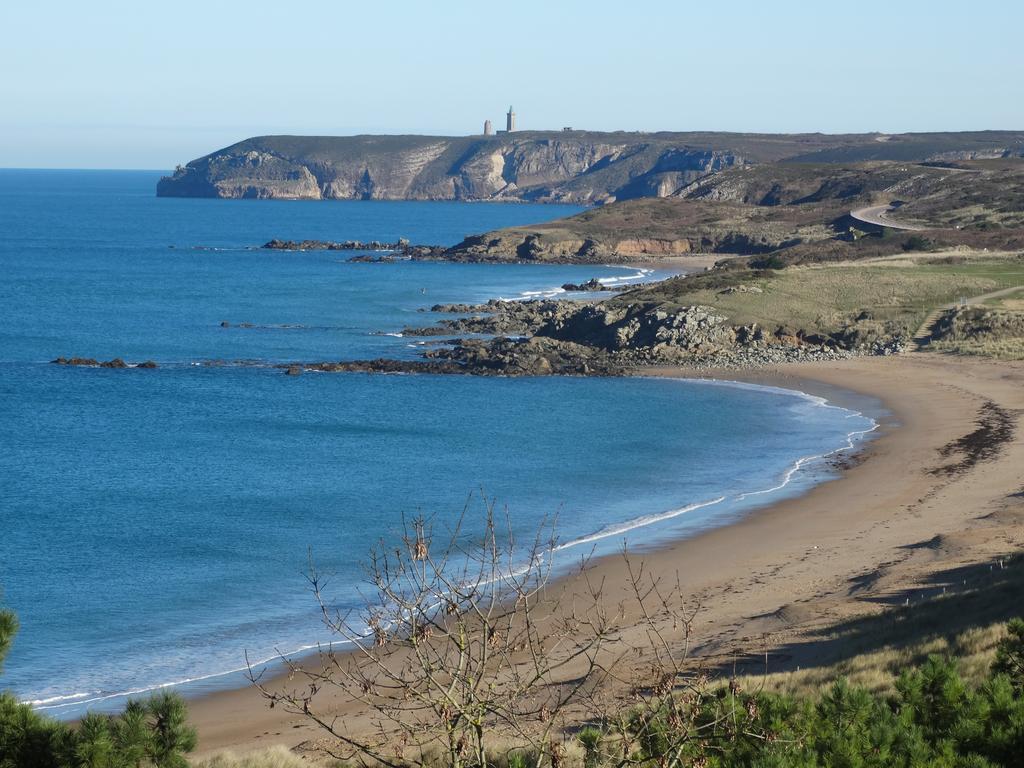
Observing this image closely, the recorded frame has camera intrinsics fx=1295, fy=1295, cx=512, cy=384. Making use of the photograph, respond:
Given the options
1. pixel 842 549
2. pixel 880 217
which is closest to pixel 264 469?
pixel 842 549

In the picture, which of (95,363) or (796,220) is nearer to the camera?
(95,363)

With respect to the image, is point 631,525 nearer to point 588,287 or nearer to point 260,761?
point 260,761

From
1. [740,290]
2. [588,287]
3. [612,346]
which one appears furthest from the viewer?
[588,287]

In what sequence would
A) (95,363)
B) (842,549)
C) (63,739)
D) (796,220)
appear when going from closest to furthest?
(63,739) → (842,549) → (95,363) → (796,220)

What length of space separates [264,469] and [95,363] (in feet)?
72.9

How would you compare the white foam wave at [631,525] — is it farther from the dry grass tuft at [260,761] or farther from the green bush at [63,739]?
the green bush at [63,739]

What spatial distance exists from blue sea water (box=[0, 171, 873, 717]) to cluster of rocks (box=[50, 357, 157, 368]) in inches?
33.3

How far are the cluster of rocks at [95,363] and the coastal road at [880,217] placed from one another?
57553mm

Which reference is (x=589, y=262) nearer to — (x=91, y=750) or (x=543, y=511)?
(x=543, y=511)

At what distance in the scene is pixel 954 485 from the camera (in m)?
30.2

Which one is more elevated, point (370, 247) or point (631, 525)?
point (370, 247)

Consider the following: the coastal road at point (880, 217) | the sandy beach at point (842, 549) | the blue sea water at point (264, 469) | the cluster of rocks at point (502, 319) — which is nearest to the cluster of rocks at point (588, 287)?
the cluster of rocks at point (502, 319)

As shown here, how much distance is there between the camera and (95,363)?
178ft

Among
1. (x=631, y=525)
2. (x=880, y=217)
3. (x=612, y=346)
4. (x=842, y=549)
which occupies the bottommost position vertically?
(x=631, y=525)
